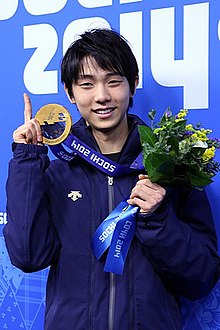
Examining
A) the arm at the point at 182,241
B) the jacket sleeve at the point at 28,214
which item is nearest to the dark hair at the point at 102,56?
the jacket sleeve at the point at 28,214

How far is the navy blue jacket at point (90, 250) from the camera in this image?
1.15 m

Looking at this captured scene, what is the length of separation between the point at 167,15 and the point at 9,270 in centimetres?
91

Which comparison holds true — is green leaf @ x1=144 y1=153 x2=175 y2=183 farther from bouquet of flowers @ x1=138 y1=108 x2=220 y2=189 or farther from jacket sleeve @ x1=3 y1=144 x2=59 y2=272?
jacket sleeve @ x1=3 y1=144 x2=59 y2=272

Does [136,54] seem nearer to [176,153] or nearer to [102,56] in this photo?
[102,56]

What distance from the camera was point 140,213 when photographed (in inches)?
44.4

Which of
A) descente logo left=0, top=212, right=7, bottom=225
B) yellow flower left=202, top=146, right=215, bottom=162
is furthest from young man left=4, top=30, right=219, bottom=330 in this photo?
descente logo left=0, top=212, right=7, bottom=225

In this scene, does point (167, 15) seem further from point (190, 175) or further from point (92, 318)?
point (92, 318)

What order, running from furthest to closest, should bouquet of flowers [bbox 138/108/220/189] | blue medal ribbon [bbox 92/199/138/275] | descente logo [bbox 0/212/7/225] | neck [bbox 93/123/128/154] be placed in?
descente logo [bbox 0/212/7/225] → neck [bbox 93/123/128/154] → blue medal ribbon [bbox 92/199/138/275] → bouquet of flowers [bbox 138/108/220/189]

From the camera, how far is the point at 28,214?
46.5 inches

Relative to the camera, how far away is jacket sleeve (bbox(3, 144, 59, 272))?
1182mm

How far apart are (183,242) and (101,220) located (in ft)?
0.66

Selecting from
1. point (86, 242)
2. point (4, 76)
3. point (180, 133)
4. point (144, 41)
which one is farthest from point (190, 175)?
point (4, 76)

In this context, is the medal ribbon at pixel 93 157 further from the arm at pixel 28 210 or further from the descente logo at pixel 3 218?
the descente logo at pixel 3 218

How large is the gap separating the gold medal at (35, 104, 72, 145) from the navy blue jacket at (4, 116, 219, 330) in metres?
0.04
